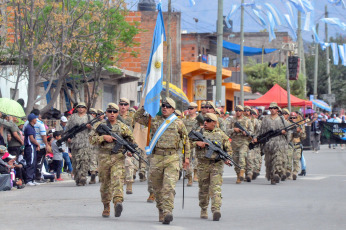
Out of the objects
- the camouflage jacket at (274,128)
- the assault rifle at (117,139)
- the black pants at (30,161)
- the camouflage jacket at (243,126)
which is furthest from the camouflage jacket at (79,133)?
the assault rifle at (117,139)

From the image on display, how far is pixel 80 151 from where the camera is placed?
678 inches

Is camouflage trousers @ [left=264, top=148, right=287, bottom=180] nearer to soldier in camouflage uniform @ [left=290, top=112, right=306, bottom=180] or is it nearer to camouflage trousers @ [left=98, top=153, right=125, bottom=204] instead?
soldier in camouflage uniform @ [left=290, top=112, right=306, bottom=180]

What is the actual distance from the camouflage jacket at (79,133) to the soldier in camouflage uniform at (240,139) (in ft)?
12.0

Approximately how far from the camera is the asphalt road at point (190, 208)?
34.5 feet

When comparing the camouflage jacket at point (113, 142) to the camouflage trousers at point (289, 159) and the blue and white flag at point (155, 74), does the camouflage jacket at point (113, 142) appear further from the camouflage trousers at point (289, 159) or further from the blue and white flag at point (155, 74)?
the camouflage trousers at point (289, 159)

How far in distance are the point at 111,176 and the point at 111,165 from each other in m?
0.20

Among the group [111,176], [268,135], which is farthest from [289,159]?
[111,176]

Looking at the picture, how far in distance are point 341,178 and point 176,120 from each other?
9.78m

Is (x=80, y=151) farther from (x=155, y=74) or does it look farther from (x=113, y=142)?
(x=113, y=142)

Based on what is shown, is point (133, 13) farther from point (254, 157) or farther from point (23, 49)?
point (254, 157)

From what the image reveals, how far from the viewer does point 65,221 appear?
35.0 feet

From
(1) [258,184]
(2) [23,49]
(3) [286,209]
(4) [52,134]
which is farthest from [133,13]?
(3) [286,209]

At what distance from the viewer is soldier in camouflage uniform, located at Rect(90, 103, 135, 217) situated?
36.7ft

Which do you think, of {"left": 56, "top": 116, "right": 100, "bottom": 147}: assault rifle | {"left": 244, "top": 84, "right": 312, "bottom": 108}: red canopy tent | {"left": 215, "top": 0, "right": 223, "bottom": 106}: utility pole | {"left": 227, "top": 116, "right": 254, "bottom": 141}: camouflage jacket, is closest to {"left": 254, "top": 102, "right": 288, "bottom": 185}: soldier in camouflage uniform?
{"left": 227, "top": 116, "right": 254, "bottom": 141}: camouflage jacket
